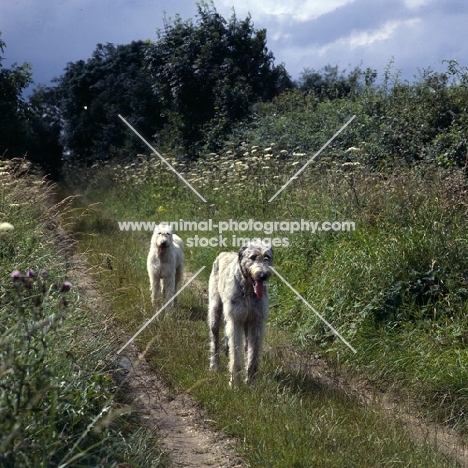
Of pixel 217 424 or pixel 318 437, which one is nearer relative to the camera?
pixel 318 437

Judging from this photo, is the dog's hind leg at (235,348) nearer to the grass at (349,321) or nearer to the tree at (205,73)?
the grass at (349,321)

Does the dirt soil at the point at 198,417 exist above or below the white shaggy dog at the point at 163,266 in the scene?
below

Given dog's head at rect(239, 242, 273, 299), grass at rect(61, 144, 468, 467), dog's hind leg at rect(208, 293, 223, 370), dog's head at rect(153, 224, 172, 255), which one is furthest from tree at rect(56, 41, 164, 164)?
dog's head at rect(239, 242, 273, 299)

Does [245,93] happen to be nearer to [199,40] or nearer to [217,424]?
[199,40]

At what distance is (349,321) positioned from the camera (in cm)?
884

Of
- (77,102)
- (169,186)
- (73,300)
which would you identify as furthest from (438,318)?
(77,102)

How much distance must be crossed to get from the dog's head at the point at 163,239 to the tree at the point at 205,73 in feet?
44.8

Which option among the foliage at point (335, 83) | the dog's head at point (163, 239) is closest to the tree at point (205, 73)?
the foliage at point (335, 83)

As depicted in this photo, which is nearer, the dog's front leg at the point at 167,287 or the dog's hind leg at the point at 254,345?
the dog's hind leg at the point at 254,345

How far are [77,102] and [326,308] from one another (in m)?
30.6

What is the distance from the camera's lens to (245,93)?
955 inches

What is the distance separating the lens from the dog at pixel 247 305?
24.2 feet

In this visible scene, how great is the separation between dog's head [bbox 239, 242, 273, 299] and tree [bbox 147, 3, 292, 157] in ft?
55.1

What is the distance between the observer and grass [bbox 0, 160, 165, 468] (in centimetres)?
377
